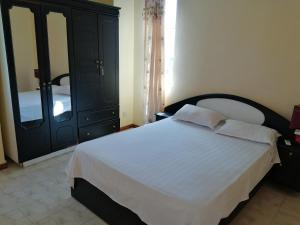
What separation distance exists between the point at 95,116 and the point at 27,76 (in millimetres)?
1165

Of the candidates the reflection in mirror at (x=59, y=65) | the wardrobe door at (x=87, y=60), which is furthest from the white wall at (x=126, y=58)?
the reflection in mirror at (x=59, y=65)

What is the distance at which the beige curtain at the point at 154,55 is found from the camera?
3.57m

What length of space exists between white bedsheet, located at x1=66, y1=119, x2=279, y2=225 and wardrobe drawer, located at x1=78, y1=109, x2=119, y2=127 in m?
1.11

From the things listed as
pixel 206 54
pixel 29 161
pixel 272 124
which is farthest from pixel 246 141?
pixel 29 161

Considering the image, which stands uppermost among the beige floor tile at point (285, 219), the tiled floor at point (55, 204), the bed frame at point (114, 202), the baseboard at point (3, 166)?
the bed frame at point (114, 202)

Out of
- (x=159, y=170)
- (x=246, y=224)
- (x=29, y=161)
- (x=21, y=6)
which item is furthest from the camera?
(x=29, y=161)

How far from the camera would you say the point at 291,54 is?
2596 mm

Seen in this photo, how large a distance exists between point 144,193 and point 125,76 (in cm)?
283

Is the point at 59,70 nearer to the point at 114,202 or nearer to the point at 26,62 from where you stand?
the point at 26,62

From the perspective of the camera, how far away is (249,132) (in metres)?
2.62

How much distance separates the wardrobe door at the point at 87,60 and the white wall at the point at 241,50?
1243 millimetres

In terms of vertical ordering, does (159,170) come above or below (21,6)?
below

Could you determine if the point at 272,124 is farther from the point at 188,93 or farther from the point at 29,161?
the point at 29,161

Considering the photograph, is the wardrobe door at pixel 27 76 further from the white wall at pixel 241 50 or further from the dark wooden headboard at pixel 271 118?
the dark wooden headboard at pixel 271 118
